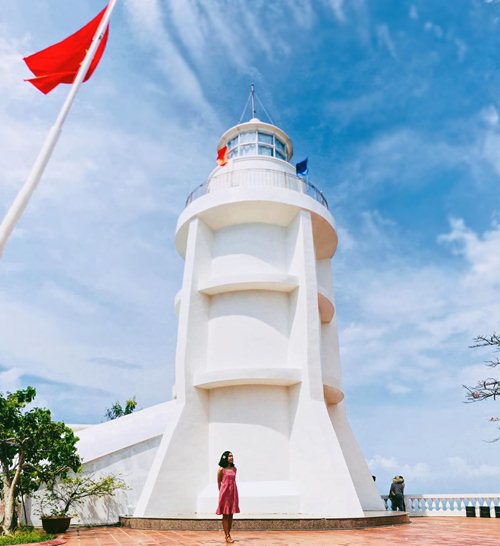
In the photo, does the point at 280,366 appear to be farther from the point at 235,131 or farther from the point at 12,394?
the point at 235,131

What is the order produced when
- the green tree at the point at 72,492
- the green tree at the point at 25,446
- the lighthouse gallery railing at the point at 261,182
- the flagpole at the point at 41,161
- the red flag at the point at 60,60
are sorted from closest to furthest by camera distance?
the flagpole at the point at 41,161, the red flag at the point at 60,60, the green tree at the point at 25,446, the green tree at the point at 72,492, the lighthouse gallery railing at the point at 261,182

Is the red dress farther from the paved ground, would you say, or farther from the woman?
the paved ground

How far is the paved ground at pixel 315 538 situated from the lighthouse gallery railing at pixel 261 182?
448 inches

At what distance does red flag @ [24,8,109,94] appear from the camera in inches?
331

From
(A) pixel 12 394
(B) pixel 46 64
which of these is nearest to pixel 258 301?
(A) pixel 12 394

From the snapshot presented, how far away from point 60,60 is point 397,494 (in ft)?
55.8

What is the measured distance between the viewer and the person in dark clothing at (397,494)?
18.2 meters

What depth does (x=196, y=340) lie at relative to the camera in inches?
672

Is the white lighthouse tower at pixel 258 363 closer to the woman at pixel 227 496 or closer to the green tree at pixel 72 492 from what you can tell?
the green tree at pixel 72 492

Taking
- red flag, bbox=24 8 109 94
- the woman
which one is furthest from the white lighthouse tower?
red flag, bbox=24 8 109 94

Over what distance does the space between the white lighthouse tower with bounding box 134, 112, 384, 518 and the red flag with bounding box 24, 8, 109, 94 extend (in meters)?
9.29

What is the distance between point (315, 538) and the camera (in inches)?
407

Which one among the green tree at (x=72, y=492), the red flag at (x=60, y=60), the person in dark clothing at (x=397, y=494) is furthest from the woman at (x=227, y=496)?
the person in dark clothing at (x=397, y=494)

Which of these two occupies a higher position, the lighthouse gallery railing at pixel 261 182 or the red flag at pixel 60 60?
the lighthouse gallery railing at pixel 261 182
